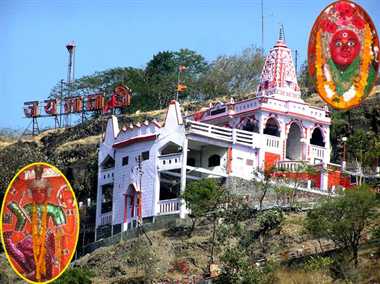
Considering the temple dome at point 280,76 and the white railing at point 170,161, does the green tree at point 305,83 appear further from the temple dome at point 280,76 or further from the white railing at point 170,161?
the white railing at point 170,161

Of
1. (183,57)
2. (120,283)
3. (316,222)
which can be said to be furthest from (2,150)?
(316,222)

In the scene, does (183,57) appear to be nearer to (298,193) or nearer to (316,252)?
(298,193)

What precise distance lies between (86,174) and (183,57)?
80.9ft

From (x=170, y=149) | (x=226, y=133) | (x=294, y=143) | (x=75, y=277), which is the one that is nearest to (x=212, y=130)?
(x=226, y=133)

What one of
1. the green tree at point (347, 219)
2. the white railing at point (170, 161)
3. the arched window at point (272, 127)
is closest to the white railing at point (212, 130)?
the white railing at point (170, 161)

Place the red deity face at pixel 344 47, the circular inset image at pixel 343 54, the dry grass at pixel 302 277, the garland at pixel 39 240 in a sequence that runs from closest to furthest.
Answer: the dry grass at pixel 302 277 → the garland at pixel 39 240 → the circular inset image at pixel 343 54 → the red deity face at pixel 344 47

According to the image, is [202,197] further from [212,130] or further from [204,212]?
[212,130]

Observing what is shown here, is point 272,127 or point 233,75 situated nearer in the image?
point 272,127

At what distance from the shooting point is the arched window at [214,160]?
78.2 m

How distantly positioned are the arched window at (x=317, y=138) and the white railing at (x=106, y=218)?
11998 millimetres

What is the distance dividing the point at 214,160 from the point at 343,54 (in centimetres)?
946

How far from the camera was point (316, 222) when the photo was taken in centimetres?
6550

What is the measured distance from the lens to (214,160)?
257 ft

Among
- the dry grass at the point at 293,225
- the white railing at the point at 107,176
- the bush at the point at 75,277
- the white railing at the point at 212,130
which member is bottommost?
the bush at the point at 75,277
